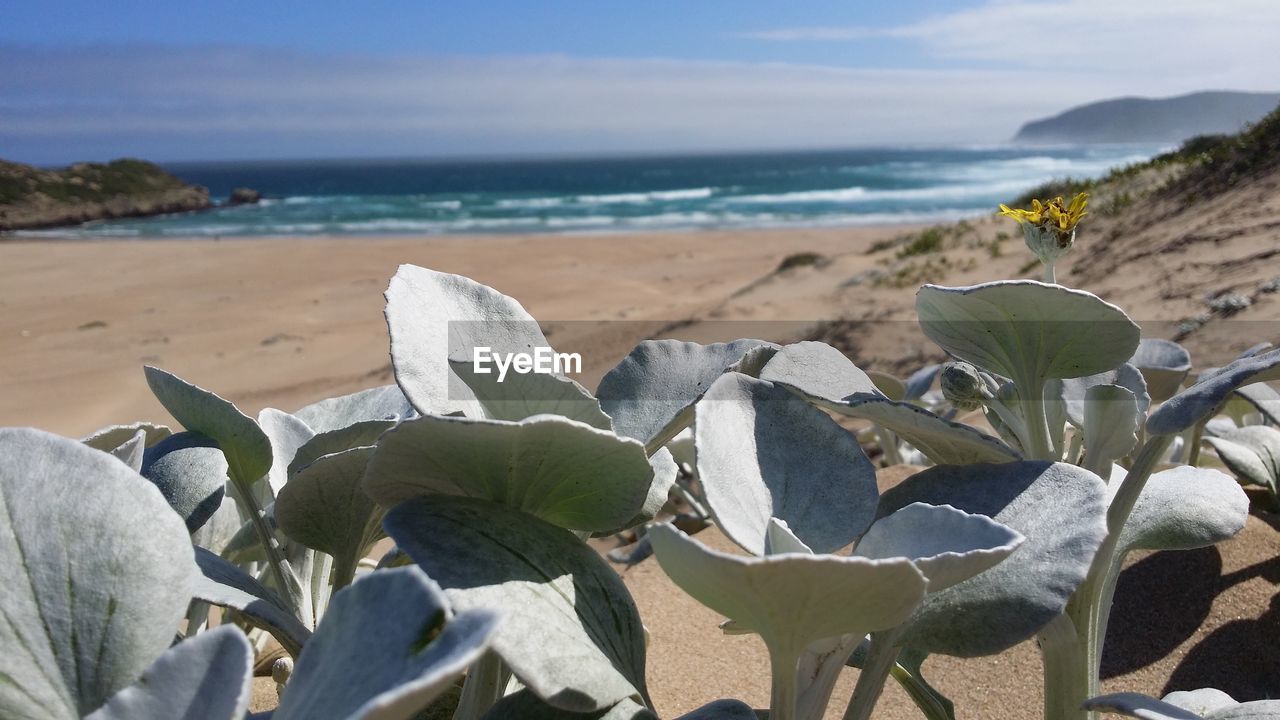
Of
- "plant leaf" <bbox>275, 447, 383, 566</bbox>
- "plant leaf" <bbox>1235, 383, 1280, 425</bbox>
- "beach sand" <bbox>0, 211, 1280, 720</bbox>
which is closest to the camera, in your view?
"plant leaf" <bbox>275, 447, 383, 566</bbox>

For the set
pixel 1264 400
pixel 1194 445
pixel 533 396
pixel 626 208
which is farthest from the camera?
pixel 626 208

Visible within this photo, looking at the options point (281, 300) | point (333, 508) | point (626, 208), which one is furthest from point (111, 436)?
point (626, 208)

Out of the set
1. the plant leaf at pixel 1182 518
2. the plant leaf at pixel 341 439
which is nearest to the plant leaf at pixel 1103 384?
the plant leaf at pixel 1182 518

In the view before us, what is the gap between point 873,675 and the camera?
2.79 ft

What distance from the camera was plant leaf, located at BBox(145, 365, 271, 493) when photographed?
36.6 inches

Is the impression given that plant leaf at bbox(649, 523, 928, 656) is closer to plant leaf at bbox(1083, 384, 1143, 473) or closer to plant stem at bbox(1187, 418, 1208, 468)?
plant leaf at bbox(1083, 384, 1143, 473)

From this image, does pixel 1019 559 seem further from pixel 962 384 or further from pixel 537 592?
pixel 537 592

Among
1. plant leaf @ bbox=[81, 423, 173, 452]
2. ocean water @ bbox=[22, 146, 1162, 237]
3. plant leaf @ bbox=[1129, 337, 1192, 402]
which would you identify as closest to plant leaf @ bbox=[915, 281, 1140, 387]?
plant leaf @ bbox=[1129, 337, 1192, 402]

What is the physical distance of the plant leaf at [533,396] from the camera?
805 mm

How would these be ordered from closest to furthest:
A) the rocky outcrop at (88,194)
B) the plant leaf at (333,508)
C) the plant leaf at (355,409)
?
the plant leaf at (333,508) < the plant leaf at (355,409) < the rocky outcrop at (88,194)

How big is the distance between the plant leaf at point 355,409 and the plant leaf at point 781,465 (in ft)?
1.51

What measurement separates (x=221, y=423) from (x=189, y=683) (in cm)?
39

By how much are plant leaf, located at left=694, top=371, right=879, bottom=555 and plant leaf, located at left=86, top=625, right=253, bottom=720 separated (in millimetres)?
370

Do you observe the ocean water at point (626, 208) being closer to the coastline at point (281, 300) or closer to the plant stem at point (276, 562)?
the coastline at point (281, 300)
